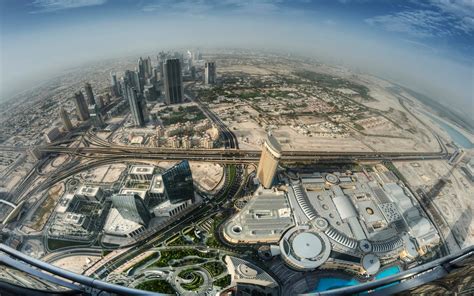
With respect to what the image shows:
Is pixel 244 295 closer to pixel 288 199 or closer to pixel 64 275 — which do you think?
pixel 64 275

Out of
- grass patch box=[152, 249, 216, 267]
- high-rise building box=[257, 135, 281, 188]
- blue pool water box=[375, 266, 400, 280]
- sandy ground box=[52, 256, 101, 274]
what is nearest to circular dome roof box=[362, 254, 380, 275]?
blue pool water box=[375, 266, 400, 280]

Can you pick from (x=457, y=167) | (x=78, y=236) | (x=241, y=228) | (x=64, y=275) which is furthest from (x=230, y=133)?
(x=457, y=167)

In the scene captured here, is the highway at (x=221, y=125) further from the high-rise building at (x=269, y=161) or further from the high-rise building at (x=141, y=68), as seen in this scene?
the high-rise building at (x=141, y=68)

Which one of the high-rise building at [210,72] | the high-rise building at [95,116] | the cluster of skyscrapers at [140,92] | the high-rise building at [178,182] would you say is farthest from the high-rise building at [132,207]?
the high-rise building at [210,72]

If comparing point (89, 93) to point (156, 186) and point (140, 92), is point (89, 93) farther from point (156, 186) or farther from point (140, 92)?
point (156, 186)

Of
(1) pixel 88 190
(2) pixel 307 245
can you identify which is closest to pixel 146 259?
(1) pixel 88 190

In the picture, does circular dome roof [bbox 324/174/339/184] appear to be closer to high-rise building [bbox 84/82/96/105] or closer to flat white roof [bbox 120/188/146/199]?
flat white roof [bbox 120/188/146/199]
